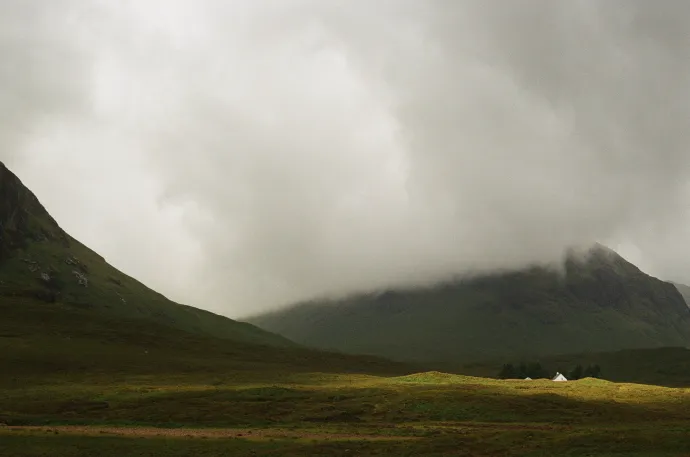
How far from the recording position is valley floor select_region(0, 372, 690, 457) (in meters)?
46.5

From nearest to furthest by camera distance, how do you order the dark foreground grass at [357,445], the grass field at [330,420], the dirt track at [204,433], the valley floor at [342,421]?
the dark foreground grass at [357,445]
the valley floor at [342,421]
the grass field at [330,420]
the dirt track at [204,433]

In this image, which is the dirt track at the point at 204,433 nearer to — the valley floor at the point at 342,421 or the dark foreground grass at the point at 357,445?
the valley floor at the point at 342,421

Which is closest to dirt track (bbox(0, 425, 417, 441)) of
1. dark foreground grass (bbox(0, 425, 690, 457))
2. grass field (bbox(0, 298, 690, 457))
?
grass field (bbox(0, 298, 690, 457))

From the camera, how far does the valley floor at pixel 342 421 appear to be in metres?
46.5

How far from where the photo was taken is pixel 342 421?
67188 millimetres

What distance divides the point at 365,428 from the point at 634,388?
59.6 metres

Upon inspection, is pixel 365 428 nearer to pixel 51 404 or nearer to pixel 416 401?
pixel 416 401

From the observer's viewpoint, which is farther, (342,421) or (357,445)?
(342,421)

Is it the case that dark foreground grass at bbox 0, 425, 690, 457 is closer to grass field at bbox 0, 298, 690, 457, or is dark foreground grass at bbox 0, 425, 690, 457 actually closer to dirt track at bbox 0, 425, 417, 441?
grass field at bbox 0, 298, 690, 457

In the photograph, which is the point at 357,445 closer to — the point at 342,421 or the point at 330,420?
the point at 342,421

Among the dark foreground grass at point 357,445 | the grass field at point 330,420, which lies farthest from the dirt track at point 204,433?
the dark foreground grass at point 357,445

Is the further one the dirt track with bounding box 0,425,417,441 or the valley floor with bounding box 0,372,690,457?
the dirt track with bounding box 0,425,417,441

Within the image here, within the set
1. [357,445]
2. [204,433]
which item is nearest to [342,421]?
[204,433]

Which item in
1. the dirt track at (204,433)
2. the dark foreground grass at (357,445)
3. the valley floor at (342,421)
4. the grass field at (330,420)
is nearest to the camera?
the dark foreground grass at (357,445)
